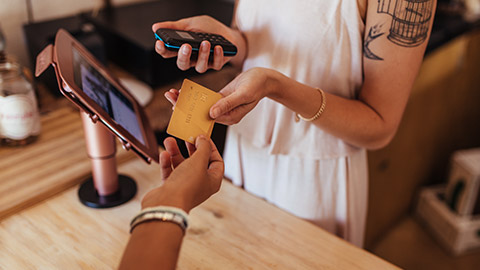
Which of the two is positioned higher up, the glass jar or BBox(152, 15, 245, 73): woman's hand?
BBox(152, 15, 245, 73): woman's hand

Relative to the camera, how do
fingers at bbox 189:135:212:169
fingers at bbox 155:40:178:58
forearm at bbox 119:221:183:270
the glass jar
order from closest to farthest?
forearm at bbox 119:221:183:270 → fingers at bbox 189:135:212:169 → fingers at bbox 155:40:178:58 → the glass jar

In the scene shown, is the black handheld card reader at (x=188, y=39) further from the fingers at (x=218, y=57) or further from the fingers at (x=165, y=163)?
the fingers at (x=165, y=163)

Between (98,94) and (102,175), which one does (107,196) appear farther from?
(98,94)

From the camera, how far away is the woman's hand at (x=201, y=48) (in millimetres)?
701

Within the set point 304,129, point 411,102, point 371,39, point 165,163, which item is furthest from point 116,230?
point 411,102

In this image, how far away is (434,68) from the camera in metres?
1.73

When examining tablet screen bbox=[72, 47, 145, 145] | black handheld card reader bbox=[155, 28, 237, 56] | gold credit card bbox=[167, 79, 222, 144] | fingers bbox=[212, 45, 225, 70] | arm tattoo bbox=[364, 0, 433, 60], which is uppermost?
arm tattoo bbox=[364, 0, 433, 60]

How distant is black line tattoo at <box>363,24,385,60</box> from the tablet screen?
476 mm

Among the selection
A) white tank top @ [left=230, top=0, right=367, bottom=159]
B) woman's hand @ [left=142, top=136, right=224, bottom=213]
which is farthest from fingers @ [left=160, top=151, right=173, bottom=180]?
white tank top @ [left=230, top=0, right=367, bottom=159]

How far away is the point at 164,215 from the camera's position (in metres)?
0.51

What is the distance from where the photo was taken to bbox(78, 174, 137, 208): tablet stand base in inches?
33.4

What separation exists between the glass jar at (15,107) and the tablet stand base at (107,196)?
0.70 ft

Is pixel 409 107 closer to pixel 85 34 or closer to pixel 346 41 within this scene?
pixel 346 41

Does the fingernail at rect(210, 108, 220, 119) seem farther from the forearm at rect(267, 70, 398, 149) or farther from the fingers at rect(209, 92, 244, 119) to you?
the forearm at rect(267, 70, 398, 149)
